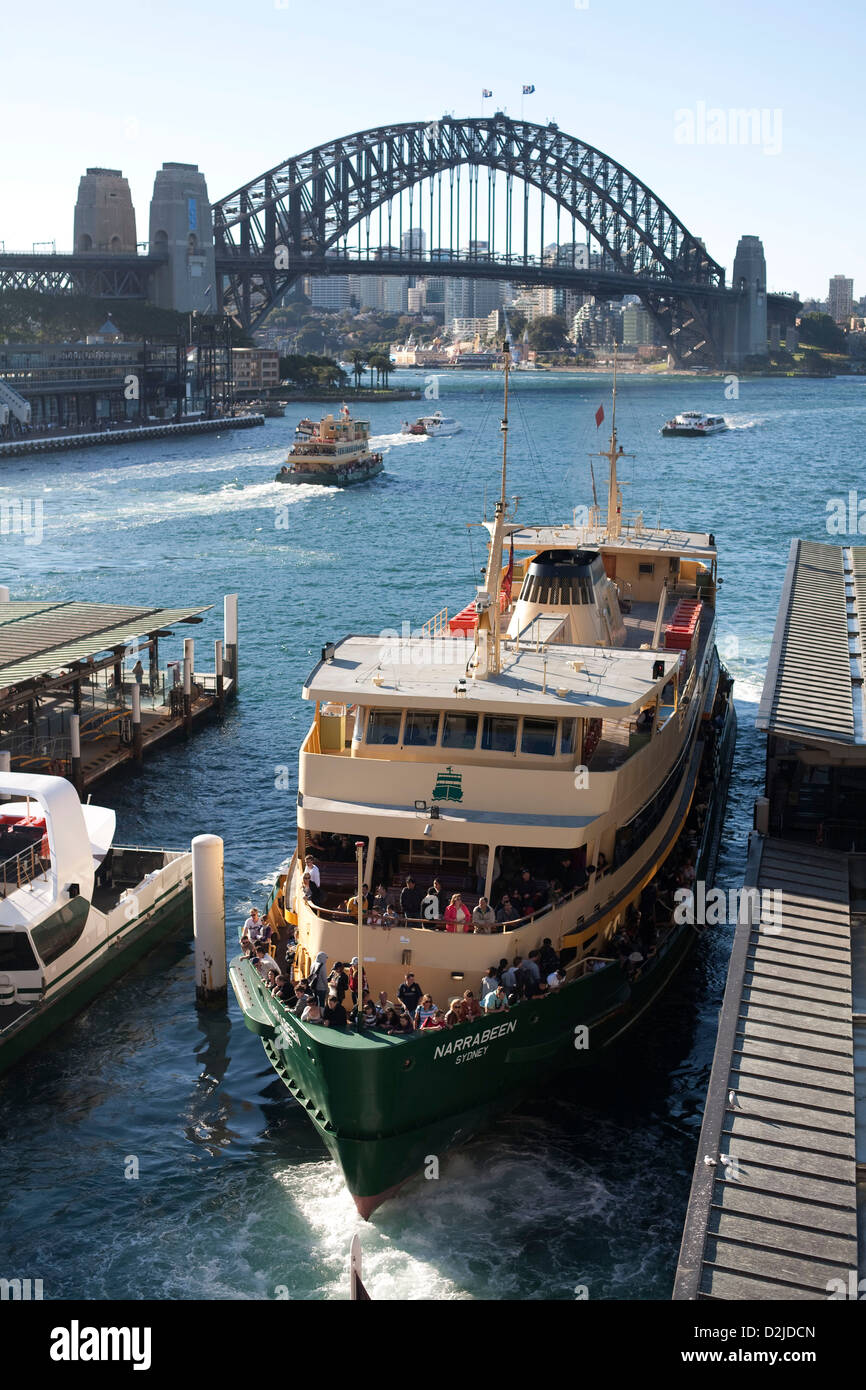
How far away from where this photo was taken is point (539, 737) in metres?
25.2

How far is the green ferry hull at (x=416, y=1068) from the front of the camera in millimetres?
20562

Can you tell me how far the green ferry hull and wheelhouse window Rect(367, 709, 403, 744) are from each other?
4427 mm

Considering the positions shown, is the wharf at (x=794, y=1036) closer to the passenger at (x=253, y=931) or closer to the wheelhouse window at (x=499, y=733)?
the wheelhouse window at (x=499, y=733)

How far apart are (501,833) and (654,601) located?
1863cm

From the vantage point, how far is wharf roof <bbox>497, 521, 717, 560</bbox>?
Result: 3950cm

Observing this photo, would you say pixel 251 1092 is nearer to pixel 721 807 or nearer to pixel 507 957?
pixel 507 957

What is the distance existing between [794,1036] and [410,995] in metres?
5.59

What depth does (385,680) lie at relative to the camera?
25875 mm

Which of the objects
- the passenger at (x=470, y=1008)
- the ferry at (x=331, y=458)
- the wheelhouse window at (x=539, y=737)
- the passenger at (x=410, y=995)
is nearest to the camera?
the passenger at (x=470, y=1008)

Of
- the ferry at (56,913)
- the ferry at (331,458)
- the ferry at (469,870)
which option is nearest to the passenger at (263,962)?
the ferry at (469,870)

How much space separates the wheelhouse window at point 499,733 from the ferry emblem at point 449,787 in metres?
0.93

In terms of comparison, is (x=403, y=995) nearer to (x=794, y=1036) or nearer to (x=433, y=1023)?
(x=433, y=1023)

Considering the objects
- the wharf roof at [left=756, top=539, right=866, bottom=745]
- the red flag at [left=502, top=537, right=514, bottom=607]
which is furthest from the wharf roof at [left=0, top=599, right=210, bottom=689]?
the wharf roof at [left=756, top=539, right=866, bottom=745]

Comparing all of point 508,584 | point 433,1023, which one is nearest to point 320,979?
point 433,1023
